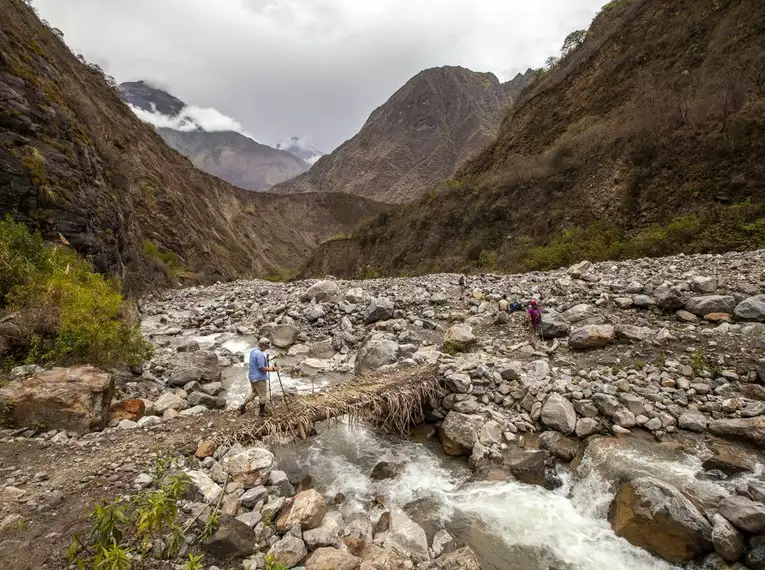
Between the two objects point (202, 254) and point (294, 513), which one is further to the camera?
point (202, 254)

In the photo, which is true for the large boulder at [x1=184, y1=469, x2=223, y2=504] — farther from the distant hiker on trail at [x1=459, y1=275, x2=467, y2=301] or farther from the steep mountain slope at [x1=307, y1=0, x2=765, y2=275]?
the steep mountain slope at [x1=307, y1=0, x2=765, y2=275]

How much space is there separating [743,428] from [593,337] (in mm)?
3215

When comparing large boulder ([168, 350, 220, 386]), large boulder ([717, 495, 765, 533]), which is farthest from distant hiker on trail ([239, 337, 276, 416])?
large boulder ([717, 495, 765, 533])

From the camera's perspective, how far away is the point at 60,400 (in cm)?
562

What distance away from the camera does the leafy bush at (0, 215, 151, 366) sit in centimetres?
699

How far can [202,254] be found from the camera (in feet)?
119

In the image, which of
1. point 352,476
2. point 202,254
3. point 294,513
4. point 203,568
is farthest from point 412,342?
point 202,254

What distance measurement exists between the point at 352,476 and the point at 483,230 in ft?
65.0

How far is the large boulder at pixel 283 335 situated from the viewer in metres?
12.1

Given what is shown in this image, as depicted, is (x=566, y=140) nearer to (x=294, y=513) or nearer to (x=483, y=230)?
(x=483, y=230)

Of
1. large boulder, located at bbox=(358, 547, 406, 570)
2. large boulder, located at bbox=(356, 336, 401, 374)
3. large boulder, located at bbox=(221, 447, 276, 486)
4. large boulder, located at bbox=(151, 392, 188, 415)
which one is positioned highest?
large boulder, located at bbox=(356, 336, 401, 374)

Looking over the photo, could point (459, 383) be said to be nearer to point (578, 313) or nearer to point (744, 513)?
point (744, 513)

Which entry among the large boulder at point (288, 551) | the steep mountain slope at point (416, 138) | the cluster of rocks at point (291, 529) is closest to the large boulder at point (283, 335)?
the cluster of rocks at point (291, 529)

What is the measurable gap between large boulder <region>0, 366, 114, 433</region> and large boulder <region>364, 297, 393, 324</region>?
7837mm
